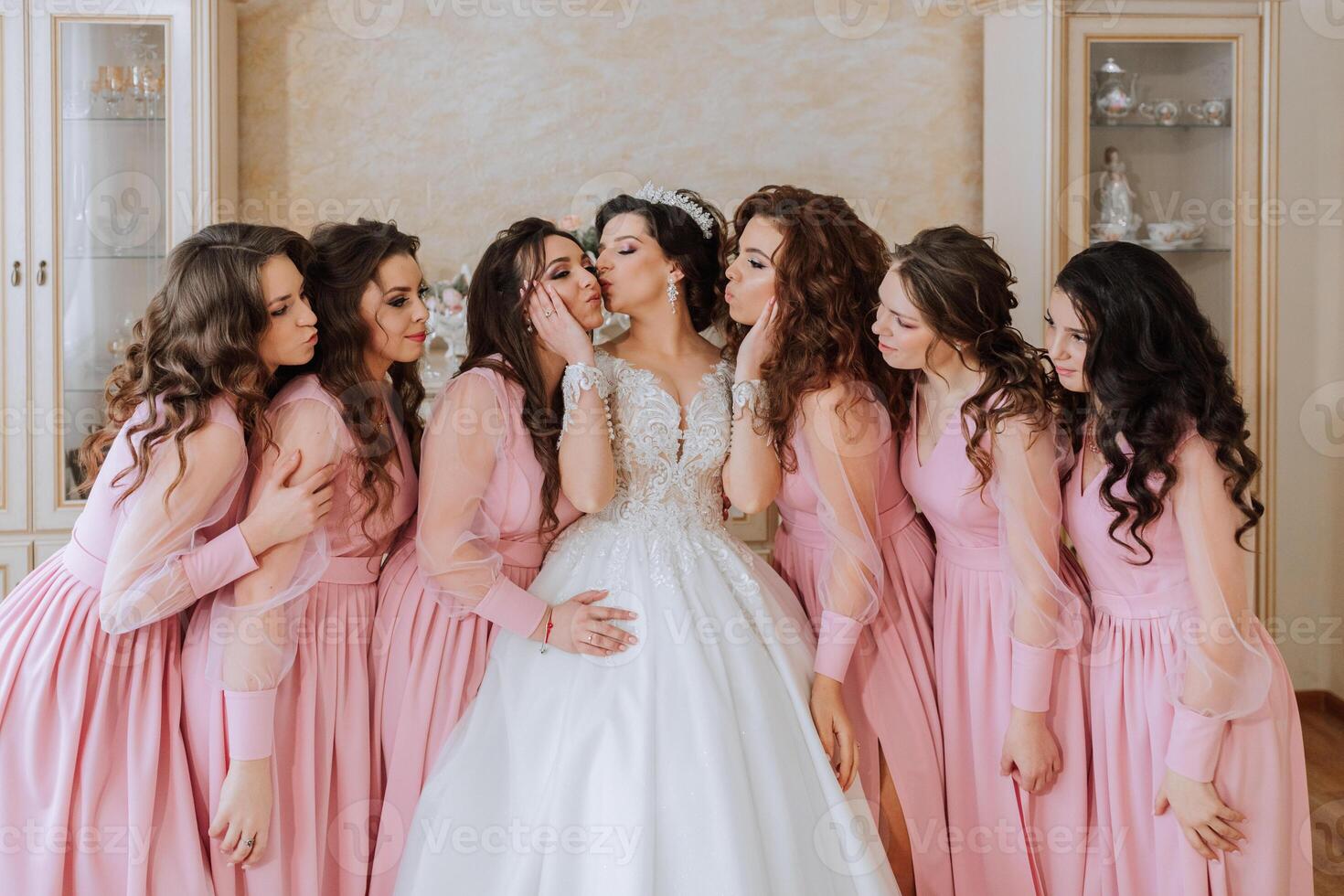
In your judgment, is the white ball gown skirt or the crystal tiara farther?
the crystal tiara

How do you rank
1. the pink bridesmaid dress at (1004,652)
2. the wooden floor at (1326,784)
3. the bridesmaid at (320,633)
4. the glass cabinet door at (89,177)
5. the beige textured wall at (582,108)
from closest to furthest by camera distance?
the bridesmaid at (320,633), the pink bridesmaid dress at (1004,652), the wooden floor at (1326,784), the glass cabinet door at (89,177), the beige textured wall at (582,108)

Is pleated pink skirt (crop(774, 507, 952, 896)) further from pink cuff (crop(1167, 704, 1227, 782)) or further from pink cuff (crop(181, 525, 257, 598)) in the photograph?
pink cuff (crop(181, 525, 257, 598))

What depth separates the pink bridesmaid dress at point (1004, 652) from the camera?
1.72m

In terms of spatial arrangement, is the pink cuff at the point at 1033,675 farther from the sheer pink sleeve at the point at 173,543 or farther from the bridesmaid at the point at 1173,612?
the sheer pink sleeve at the point at 173,543

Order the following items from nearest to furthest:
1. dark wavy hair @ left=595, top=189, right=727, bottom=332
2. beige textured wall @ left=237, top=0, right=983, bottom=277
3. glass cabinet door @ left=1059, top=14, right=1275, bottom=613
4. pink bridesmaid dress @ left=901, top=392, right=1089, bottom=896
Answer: pink bridesmaid dress @ left=901, top=392, right=1089, bottom=896, dark wavy hair @ left=595, top=189, right=727, bottom=332, glass cabinet door @ left=1059, top=14, right=1275, bottom=613, beige textured wall @ left=237, top=0, right=983, bottom=277

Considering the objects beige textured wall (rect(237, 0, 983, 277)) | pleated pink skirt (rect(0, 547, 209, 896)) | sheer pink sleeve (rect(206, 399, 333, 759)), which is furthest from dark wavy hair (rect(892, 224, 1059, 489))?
beige textured wall (rect(237, 0, 983, 277))

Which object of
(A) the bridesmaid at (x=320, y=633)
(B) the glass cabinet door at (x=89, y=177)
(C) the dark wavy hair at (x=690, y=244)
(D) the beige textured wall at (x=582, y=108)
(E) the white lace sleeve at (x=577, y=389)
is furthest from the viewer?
(D) the beige textured wall at (x=582, y=108)

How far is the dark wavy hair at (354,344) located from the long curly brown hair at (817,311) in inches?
26.9

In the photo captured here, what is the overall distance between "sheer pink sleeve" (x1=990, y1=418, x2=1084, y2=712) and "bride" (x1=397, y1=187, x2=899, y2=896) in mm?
328

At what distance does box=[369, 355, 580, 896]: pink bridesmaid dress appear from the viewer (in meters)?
1.77

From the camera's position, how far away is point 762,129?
11.5ft

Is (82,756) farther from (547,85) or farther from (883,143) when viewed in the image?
(883,143)

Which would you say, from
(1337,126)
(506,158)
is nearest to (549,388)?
(506,158)

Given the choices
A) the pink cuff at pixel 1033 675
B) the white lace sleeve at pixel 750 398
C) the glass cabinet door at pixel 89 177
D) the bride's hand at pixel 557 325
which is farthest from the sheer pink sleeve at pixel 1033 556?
the glass cabinet door at pixel 89 177
